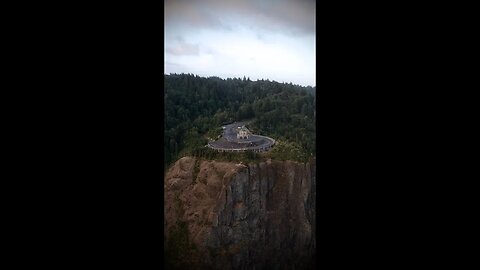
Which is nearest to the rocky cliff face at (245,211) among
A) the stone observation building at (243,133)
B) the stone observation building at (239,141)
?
the stone observation building at (239,141)

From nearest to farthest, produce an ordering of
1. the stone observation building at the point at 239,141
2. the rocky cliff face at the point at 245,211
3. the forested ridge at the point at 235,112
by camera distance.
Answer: the forested ridge at the point at 235,112 → the rocky cliff face at the point at 245,211 → the stone observation building at the point at 239,141

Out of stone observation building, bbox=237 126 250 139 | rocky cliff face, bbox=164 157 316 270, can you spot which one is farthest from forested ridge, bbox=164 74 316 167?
rocky cliff face, bbox=164 157 316 270

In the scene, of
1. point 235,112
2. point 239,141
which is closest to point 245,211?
point 239,141

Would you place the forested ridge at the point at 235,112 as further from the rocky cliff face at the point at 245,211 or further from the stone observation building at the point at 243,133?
the rocky cliff face at the point at 245,211

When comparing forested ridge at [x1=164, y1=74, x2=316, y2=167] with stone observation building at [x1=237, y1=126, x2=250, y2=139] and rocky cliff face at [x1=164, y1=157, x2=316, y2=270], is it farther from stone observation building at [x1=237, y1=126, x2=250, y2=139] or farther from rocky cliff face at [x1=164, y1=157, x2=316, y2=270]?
rocky cliff face at [x1=164, y1=157, x2=316, y2=270]
